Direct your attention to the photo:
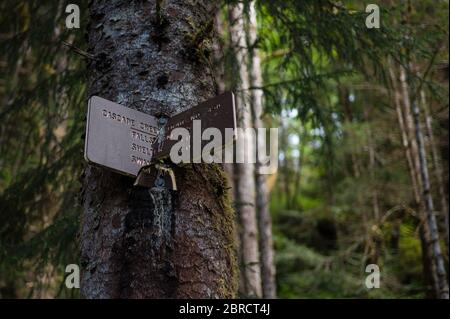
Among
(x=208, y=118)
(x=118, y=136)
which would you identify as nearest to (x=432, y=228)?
(x=208, y=118)

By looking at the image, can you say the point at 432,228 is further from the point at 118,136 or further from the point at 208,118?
the point at 118,136

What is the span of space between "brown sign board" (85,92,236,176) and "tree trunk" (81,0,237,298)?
82mm

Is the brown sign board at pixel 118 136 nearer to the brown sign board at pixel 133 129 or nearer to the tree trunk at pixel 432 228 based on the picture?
the brown sign board at pixel 133 129

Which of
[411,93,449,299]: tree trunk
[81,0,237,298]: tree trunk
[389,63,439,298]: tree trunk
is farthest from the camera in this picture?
[389,63,439,298]: tree trunk

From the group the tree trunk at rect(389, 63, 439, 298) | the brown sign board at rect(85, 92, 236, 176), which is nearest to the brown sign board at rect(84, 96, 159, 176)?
the brown sign board at rect(85, 92, 236, 176)

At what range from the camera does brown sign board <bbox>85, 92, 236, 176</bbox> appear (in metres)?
1.88

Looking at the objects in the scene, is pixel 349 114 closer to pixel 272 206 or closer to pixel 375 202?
pixel 375 202

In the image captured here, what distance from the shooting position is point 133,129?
2008 mm

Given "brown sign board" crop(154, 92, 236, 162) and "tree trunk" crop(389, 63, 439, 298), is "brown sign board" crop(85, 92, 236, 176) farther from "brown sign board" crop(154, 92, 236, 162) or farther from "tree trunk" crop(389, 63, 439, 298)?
"tree trunk" crop(389, 63, 439, 298)

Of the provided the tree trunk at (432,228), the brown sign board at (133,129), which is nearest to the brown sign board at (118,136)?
the brown sign board at (133,129)

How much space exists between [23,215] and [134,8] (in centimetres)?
295

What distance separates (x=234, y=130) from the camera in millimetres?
1824

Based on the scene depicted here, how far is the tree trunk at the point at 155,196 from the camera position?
1824 mm

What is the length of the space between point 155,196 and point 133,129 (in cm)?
29
